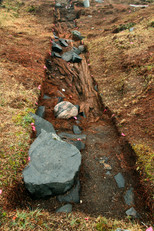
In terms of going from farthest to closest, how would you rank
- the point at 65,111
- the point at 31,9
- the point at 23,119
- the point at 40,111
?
the point at 31,9, the point at 65,111, the point at 40,111, the point at 23,119

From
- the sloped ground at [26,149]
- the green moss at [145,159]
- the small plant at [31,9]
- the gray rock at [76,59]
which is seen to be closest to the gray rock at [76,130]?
the sloped ground at [26,149]

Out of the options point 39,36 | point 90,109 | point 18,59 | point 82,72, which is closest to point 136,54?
point 82,72

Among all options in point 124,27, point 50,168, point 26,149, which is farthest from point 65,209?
point 124,27

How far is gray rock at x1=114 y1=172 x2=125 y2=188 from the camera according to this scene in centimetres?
416

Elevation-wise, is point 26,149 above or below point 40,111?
below

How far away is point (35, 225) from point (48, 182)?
79 cm

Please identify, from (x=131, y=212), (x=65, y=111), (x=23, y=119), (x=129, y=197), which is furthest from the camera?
(x=65, y=111)

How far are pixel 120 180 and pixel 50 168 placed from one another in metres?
2.01

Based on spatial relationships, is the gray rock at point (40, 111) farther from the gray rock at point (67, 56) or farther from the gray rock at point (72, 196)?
the gray rock at point (67, 56)

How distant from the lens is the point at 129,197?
3.88 meters

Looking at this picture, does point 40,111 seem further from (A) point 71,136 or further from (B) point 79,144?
(B) point 79,144

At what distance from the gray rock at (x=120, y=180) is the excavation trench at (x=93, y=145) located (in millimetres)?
79

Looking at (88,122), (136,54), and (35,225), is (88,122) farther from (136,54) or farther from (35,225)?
(136,54)

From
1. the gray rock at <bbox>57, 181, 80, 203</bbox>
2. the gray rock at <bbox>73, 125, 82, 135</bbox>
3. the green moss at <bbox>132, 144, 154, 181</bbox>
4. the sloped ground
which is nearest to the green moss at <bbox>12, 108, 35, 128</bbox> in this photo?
the sloped ground
